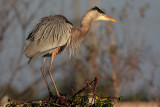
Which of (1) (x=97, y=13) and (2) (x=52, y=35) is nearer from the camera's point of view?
(2) (x=52, y=35)

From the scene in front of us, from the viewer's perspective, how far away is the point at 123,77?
12250mm

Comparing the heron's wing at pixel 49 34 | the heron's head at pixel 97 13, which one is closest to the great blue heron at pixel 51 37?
the heron's wing at pixel 49 34

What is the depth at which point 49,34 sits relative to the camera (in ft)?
19.3

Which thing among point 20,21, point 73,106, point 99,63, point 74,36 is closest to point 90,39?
point 99,63

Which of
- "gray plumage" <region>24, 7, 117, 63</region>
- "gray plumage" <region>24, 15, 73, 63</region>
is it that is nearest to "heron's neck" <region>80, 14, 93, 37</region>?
"gray plumage" <region>24, 7, 117, 63</region>

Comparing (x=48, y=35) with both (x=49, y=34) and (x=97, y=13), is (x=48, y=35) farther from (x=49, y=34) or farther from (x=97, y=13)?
(x=97, y=13)

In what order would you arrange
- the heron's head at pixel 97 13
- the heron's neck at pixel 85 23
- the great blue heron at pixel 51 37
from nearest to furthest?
the great blue heron at pixel 51 37
the heron's neck at pixel 85 23
the heron's head at pixel 97 13

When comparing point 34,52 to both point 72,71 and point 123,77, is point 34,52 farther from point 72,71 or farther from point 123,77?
point 72,71

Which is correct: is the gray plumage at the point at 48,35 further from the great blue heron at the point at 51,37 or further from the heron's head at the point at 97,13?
the heron's head at the point at 97,13

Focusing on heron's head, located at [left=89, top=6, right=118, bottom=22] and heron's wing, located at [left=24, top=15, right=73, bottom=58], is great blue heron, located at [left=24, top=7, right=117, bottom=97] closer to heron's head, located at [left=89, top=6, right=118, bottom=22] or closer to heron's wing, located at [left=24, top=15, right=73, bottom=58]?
heron's wing, located at [left=24, top=15, right=73, bottom=58]

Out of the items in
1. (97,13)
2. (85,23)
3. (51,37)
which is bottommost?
(51,37)

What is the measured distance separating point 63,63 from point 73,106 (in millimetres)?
9559

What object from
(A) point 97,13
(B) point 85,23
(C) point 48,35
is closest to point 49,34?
(C) point 48,35

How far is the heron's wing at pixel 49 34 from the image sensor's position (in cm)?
568
